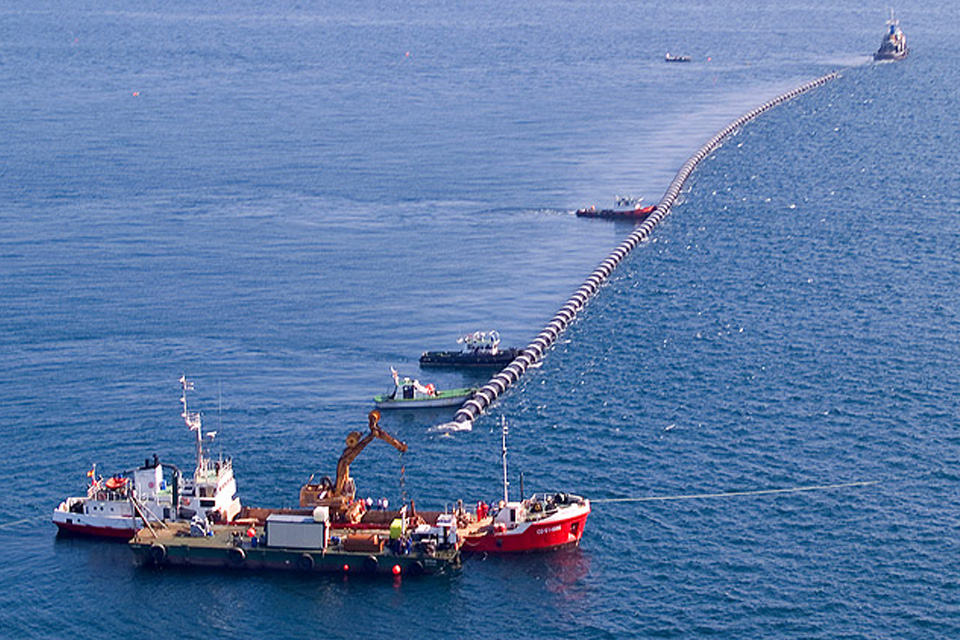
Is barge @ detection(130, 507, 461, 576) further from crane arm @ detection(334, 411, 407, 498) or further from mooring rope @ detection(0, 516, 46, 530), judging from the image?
mooring rope @ detection(0, 516, 46, 530)

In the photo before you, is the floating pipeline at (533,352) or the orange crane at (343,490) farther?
the floating pipeline at (533,352)

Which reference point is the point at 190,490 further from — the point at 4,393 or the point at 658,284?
the point at 658,284

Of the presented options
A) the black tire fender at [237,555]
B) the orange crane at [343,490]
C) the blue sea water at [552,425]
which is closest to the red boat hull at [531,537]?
the blue sea water at [552,425]

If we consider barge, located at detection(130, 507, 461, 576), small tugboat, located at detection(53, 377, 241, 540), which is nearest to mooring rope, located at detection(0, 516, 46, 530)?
small tugboat, located at detection(53, 377, 241, 540)

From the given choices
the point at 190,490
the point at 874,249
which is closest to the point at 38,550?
the point at 190,490

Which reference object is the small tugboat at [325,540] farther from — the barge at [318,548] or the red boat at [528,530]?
the red boat at [528,530]

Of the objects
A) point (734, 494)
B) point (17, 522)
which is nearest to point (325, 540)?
point (17, 522)
